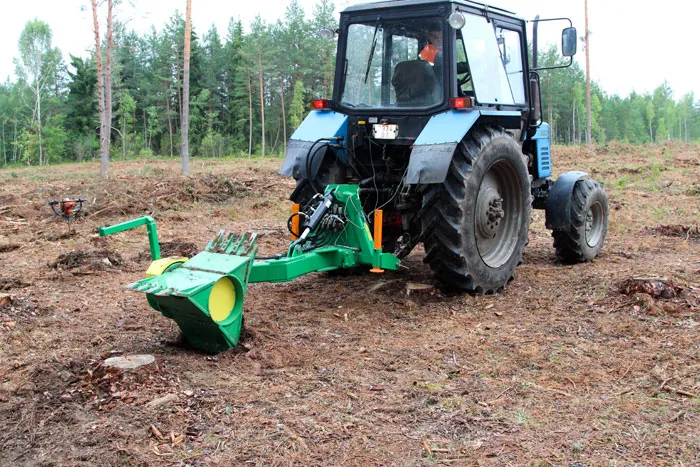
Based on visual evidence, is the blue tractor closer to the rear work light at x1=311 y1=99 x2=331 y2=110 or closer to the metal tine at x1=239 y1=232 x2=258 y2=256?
the rear work light at x1=311 y1=99 x2=331 y2=110

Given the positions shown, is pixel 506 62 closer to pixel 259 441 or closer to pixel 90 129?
pixel 259 441

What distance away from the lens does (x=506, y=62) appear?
6.14m

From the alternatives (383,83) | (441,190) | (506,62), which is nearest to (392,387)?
(441,190)

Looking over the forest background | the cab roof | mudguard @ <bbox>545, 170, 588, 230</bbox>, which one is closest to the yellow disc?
the cab roof

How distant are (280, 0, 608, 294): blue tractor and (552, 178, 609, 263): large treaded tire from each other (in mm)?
897

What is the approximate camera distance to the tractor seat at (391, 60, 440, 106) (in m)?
5.57

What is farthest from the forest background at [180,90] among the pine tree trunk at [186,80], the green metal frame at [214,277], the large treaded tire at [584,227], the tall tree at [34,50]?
the green metal frame at [214,277]

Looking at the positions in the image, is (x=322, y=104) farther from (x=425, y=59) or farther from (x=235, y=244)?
(x=235, y=244)

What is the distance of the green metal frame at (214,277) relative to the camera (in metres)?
3.67

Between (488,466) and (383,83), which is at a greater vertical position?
(383,83)

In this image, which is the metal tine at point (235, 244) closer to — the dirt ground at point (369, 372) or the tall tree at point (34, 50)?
the dirt ground at point (369, 372)

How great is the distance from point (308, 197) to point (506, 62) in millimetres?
2295

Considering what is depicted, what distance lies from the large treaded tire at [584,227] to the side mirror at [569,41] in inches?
60.1

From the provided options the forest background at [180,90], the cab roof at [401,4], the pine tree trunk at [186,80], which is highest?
the forest background at [180,90]
